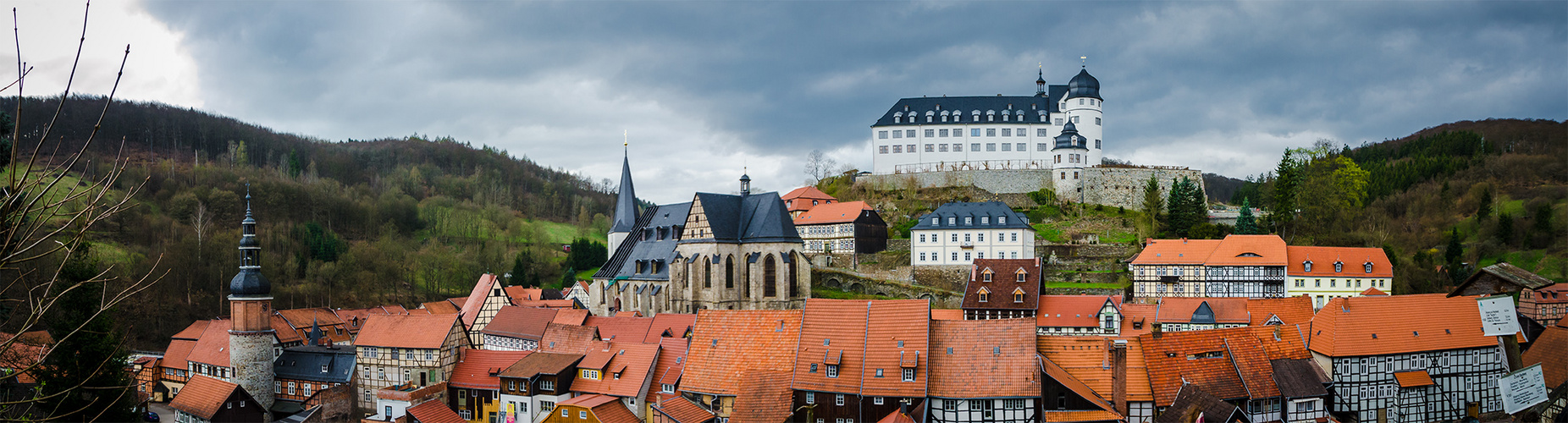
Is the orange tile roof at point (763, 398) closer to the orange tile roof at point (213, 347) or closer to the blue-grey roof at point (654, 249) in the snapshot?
the blue-grey roof at point (654, 249)

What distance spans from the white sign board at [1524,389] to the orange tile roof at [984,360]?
13243 mm

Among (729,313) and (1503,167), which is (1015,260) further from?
(1503,167)

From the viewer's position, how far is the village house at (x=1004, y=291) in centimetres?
3938

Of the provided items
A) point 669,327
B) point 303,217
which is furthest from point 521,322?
point 303,217

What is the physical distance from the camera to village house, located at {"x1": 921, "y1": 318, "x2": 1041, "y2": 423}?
26.7 metres

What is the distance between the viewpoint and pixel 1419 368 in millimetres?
29500

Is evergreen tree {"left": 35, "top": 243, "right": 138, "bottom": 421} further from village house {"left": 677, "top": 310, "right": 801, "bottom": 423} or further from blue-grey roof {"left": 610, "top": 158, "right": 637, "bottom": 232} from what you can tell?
blue-grey roof {"left": 610, "top": 158, "right": 637, "bottom": 232}

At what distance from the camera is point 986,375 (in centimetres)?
2742

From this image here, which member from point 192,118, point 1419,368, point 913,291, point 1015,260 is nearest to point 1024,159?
point 913,291

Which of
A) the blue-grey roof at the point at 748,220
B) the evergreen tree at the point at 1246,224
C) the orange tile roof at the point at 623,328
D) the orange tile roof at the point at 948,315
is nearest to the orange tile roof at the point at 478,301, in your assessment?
the orange tile roof at the point at 623,328

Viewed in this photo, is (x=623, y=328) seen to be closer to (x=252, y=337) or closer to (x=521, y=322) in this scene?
(x=521, y=322)

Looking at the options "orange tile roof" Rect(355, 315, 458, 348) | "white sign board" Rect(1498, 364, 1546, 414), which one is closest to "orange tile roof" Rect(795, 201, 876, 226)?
"orange tile roof" Rect(355, 315, 458, 348)

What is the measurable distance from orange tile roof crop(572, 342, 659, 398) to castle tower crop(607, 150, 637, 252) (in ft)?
64.8

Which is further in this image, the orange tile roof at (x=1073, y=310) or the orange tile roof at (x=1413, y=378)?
the orange tile roof at (x=1073, y=310)
